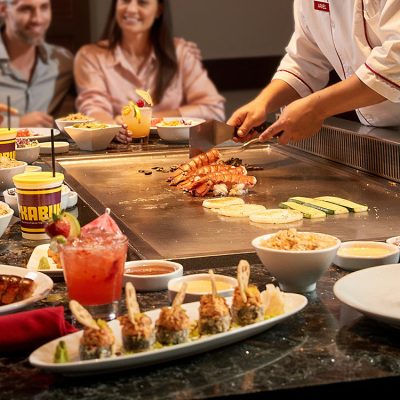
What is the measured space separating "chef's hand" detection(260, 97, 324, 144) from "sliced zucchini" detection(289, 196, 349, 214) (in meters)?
0.49

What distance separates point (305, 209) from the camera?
9.50ft

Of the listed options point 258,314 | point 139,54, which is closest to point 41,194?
point 258,314

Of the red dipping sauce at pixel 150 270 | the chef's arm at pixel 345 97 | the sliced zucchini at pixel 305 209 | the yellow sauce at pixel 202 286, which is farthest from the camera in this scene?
the chef's arm at pixel 345 97

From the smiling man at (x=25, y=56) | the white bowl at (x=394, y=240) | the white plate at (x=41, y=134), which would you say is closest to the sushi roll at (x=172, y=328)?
the white bowl at (x=394, y=240)

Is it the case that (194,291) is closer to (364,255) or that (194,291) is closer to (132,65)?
Answer: (364,255)

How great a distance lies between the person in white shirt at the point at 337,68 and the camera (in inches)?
126

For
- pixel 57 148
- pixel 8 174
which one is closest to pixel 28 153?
pixel 57 148

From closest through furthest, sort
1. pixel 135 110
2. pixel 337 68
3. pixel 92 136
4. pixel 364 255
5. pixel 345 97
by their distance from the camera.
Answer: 1. pixel 364 255
2. pixel 345 97
3. pixel 337 68
4. pixel 92 136
5. pixel 135 110

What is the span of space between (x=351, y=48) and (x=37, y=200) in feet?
5.01

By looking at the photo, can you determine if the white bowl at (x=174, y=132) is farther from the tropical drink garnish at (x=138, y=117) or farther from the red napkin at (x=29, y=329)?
the red napkin at (x=29, y=329)

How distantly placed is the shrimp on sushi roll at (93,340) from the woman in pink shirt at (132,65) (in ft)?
16.2

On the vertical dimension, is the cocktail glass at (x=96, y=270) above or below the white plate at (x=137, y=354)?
above

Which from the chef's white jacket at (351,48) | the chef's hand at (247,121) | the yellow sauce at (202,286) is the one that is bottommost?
the yellow sauce at (202,286)

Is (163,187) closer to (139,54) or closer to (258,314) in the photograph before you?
(258,314)
